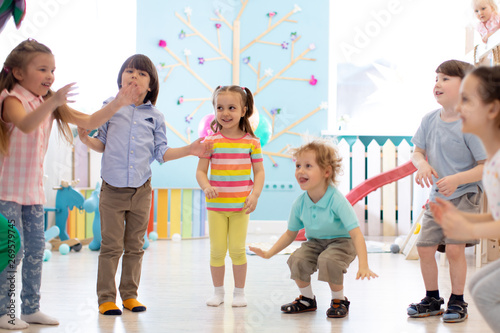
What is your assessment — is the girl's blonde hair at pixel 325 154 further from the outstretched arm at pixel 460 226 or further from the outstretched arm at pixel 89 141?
the outstretched arm at pixel 460 226

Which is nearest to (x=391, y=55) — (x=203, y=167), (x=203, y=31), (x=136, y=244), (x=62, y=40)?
(x=203, y=31)

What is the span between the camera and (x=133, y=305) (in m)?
2.11

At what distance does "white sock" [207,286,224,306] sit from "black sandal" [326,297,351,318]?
0.45m

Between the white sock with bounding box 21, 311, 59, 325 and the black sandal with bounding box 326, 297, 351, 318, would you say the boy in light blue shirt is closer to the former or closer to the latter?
the white sock with bounding box 21, 311, 59, 325

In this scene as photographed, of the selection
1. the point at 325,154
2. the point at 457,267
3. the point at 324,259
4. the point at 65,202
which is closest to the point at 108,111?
the point at 325,154

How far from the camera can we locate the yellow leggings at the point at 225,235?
2.27 m

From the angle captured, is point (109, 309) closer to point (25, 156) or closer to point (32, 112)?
point (25, 156)

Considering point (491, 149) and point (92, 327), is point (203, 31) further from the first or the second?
point (491, 149)

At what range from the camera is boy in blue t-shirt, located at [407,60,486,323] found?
6.67ft

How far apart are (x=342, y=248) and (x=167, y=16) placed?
145 inches

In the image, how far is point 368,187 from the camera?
13.1 ft

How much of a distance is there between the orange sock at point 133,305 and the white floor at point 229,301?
3 centimetres

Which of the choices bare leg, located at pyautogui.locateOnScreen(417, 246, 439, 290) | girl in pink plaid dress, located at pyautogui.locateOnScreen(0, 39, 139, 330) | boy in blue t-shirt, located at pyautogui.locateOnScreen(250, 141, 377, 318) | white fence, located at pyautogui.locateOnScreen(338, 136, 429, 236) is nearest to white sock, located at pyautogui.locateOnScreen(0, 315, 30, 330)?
girl in pink plaid dress, located at pyautogui.locateOnScreen(0, 39, 139, 330)

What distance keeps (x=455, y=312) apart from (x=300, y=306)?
0.58 metres
